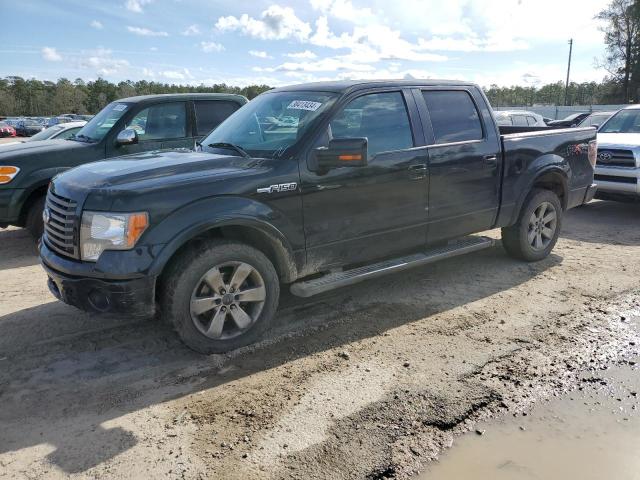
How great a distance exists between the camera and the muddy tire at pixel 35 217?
686cm

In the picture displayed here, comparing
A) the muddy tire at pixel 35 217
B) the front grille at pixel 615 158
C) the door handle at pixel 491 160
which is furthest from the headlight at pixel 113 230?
the front grille at pixel 615 158

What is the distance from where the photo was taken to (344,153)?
3955mm

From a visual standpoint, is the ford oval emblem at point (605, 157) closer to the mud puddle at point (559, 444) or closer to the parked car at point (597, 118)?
the parked car at point (597, 118)

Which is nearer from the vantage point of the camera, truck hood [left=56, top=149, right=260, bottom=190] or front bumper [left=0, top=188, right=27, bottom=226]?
truck hood [left=56, top=149, right=260, bottom=190]

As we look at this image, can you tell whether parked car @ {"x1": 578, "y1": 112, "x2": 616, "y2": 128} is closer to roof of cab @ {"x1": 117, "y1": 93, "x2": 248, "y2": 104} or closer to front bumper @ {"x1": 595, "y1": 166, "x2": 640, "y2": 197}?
front bumper @ {"x1": 595, "y1": 166, "x2": 640, "y2": 197}

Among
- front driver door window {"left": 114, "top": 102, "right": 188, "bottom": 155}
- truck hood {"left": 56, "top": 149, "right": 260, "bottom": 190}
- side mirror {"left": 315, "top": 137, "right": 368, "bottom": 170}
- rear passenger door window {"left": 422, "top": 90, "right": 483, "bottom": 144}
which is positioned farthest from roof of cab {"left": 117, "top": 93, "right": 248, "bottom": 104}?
side mirror {"left": 315, "top": 137, "right": 368, "bottom": 170}

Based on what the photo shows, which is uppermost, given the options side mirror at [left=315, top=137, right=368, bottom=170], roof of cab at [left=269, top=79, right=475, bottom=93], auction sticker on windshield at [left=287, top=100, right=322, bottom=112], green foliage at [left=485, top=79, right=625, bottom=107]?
green foliage at [left=485, top=79, right=625, bottom=107]

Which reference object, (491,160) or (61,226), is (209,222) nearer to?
(61,226)

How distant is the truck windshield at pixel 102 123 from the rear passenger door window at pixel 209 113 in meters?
0.99

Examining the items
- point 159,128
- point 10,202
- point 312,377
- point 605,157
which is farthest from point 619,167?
point 10,202

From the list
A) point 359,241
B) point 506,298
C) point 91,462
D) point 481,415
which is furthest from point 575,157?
point 91,462

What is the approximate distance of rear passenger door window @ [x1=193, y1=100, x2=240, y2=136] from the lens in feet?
25.6

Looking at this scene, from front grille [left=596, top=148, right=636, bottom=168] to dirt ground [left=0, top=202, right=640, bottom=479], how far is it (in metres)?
3.75

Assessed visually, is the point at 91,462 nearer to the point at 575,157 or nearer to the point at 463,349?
the point at 463,349
